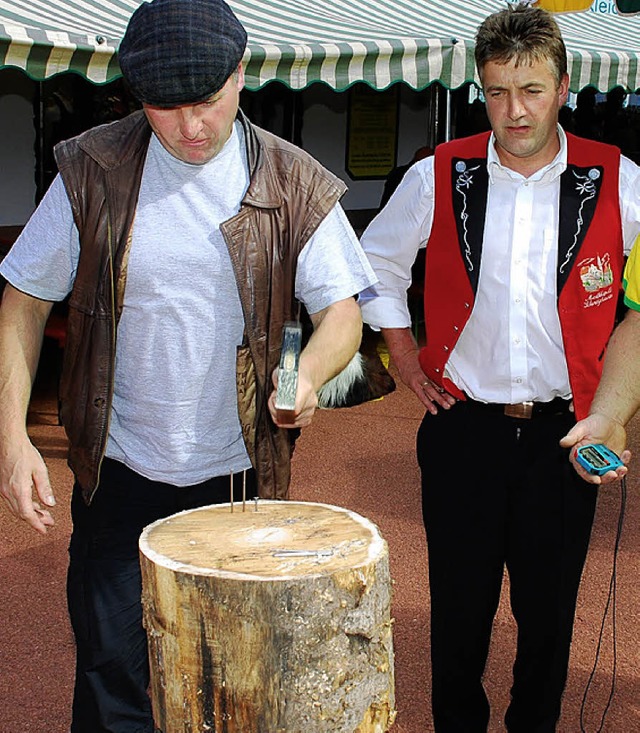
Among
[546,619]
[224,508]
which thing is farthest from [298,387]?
[546,619]

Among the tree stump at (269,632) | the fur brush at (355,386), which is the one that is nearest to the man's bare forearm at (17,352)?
the tree stump at (269,632)

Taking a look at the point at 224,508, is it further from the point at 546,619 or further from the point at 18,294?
the point at 546,619

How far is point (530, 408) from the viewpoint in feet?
8.98

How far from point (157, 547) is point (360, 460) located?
4.09m

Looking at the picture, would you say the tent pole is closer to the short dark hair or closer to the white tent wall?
the white tent wall

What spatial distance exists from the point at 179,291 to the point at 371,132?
8.94 meters

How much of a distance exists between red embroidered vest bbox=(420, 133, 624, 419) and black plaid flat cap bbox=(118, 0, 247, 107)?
2.73 feet

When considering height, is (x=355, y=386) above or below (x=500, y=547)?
below

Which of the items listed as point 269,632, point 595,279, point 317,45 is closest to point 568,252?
point 595,279

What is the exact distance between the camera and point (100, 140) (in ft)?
7.96

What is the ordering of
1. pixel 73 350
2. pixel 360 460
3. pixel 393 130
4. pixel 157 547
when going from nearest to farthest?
pixel 157 547 < pixel 73 350 < pixel 360 460 < pixel 393 130

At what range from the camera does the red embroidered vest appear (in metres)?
2.67

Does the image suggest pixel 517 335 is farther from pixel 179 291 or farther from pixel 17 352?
Answer: pixel 17 352

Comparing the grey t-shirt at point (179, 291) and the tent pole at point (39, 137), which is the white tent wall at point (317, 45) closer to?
the tent pole at point (39, 137)
